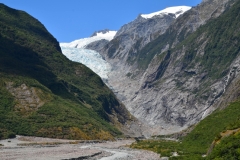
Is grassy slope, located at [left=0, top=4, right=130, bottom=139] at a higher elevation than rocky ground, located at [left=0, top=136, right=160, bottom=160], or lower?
higher

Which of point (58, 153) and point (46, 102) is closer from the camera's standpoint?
point (58, 153)

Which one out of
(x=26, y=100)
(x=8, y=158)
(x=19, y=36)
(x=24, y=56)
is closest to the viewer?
(x=8, y=158)

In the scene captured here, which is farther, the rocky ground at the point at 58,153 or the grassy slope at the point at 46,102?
the grassy slope at the point at 46,102

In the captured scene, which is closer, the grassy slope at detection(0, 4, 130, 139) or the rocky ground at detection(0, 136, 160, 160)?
the rocky ground at detection(0, 136, 160, 160)

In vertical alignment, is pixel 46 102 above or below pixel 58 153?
above

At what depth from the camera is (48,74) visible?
170 metres

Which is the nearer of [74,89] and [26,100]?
[26,100]

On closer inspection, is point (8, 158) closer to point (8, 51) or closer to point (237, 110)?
point (237, 110)

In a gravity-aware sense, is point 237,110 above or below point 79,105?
below

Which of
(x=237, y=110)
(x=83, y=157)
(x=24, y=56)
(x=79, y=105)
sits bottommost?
(x=83, y=157)

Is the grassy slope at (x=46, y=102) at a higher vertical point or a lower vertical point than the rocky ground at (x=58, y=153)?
higher

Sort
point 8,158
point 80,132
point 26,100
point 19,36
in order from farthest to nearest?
point 19,36 → point 26,100 → point 80,132 → point 8,158

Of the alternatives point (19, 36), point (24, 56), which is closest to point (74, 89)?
point (24, 56)

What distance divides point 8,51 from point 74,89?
134 feet
